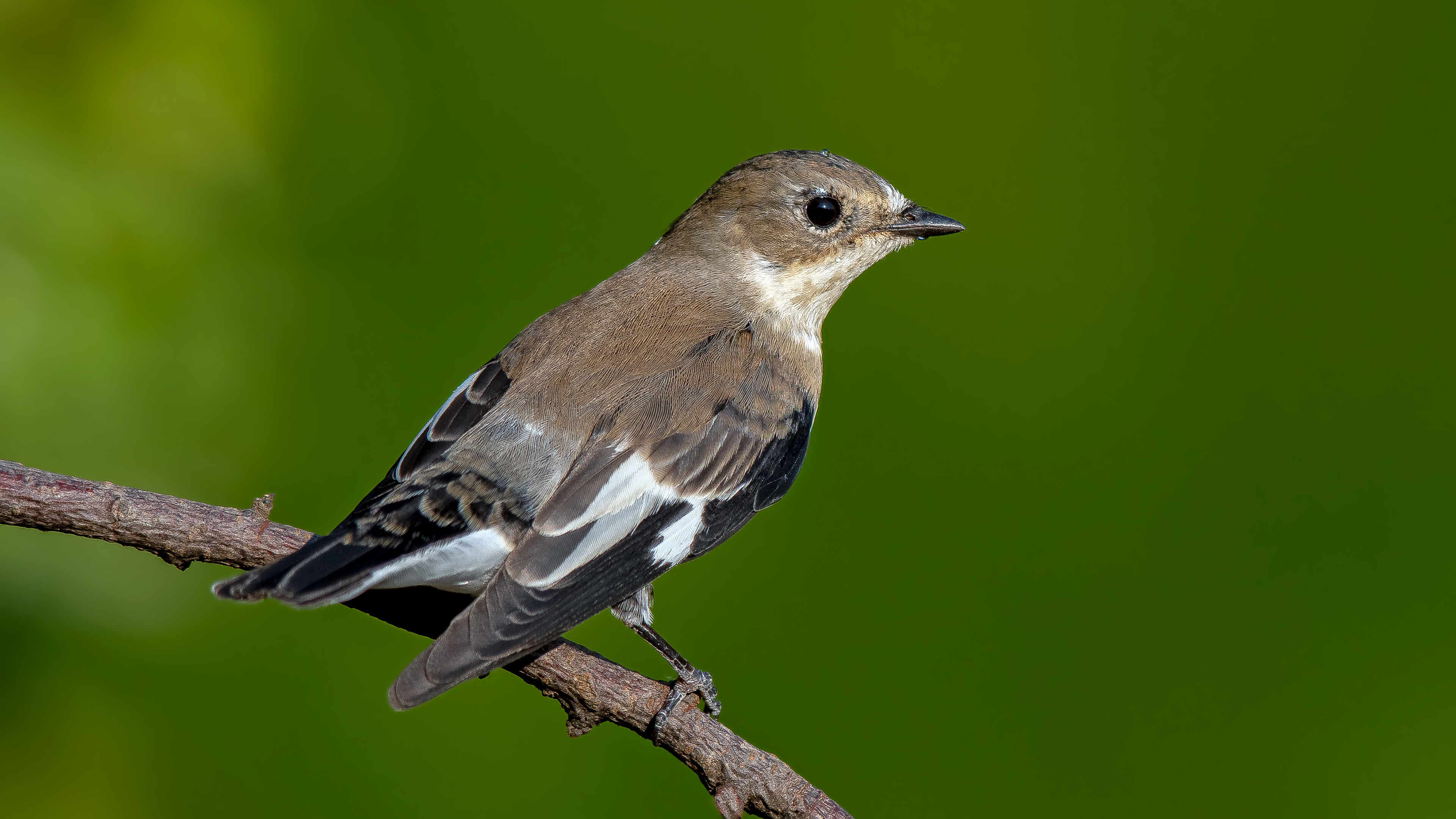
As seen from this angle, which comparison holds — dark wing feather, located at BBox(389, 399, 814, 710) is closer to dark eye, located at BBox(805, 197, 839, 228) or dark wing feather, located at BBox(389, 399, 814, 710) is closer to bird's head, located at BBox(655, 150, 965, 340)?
bird's head, located at BBox(655, 150, 965, 340)

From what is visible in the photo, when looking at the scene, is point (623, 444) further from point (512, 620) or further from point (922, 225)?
point (922, 225)

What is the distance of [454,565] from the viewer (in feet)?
8.40

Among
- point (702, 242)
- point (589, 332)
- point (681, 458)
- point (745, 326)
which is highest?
point (702, 242)

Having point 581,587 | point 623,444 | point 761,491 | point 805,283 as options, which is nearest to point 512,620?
point 581,587

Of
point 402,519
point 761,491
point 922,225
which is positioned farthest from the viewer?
point 922,225

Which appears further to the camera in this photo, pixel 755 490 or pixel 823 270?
pixel 823 270

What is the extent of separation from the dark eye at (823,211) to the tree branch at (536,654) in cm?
137

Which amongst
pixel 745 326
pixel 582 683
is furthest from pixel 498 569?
pixel 745 326

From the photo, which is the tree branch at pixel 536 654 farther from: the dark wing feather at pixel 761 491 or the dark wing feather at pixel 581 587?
the dark wing feather at pixel 761 491

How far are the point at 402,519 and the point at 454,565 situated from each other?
0.14 m

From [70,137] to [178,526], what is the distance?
140cm

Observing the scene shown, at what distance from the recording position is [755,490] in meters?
3.07

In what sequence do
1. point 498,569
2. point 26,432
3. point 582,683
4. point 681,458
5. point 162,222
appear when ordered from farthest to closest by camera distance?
point 162,222 → point 26,432 → point 681,458 → point 582,683 → point 498,569

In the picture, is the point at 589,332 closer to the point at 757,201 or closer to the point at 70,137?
the point at 757,201
